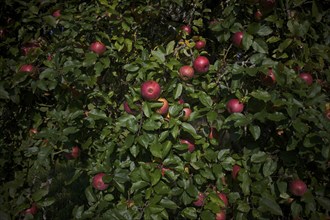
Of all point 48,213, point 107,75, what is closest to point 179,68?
point 107,75

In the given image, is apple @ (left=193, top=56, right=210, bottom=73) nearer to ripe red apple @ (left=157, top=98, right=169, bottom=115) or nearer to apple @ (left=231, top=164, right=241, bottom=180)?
ripe red apple @ (left=157, top=98, right=169, bottom=115)

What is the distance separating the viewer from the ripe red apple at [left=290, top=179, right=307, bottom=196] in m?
1.73

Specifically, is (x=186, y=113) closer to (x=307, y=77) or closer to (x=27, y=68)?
(x=307, y=77)

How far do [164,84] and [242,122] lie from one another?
59 centimetres

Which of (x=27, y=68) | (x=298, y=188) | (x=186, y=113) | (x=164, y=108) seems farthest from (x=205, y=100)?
(x=27, y=68)

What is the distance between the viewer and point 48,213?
3.54 metres

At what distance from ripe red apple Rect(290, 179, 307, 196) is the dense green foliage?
0.09 ft

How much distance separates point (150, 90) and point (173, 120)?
0.76 ft

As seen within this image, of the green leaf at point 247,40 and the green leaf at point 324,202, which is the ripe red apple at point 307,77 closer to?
the green leaf at point 247,40

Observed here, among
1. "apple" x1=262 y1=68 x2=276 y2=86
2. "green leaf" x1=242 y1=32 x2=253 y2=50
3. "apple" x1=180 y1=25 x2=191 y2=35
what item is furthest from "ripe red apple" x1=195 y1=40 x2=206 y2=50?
"apple" x1=262 y1=68 x2=276 y2=86

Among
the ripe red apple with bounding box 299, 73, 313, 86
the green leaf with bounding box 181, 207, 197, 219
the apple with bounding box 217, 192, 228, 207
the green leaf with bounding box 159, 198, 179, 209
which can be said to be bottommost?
the apple with bounding box 217, 192, 228, 207

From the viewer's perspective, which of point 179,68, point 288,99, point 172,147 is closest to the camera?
point 288,99

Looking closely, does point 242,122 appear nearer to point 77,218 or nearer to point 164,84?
point 164,84

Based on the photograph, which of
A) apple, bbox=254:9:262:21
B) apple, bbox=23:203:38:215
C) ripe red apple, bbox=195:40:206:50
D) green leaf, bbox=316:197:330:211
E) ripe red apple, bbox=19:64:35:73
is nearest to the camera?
green leaf, bbox=316:197:330:211
